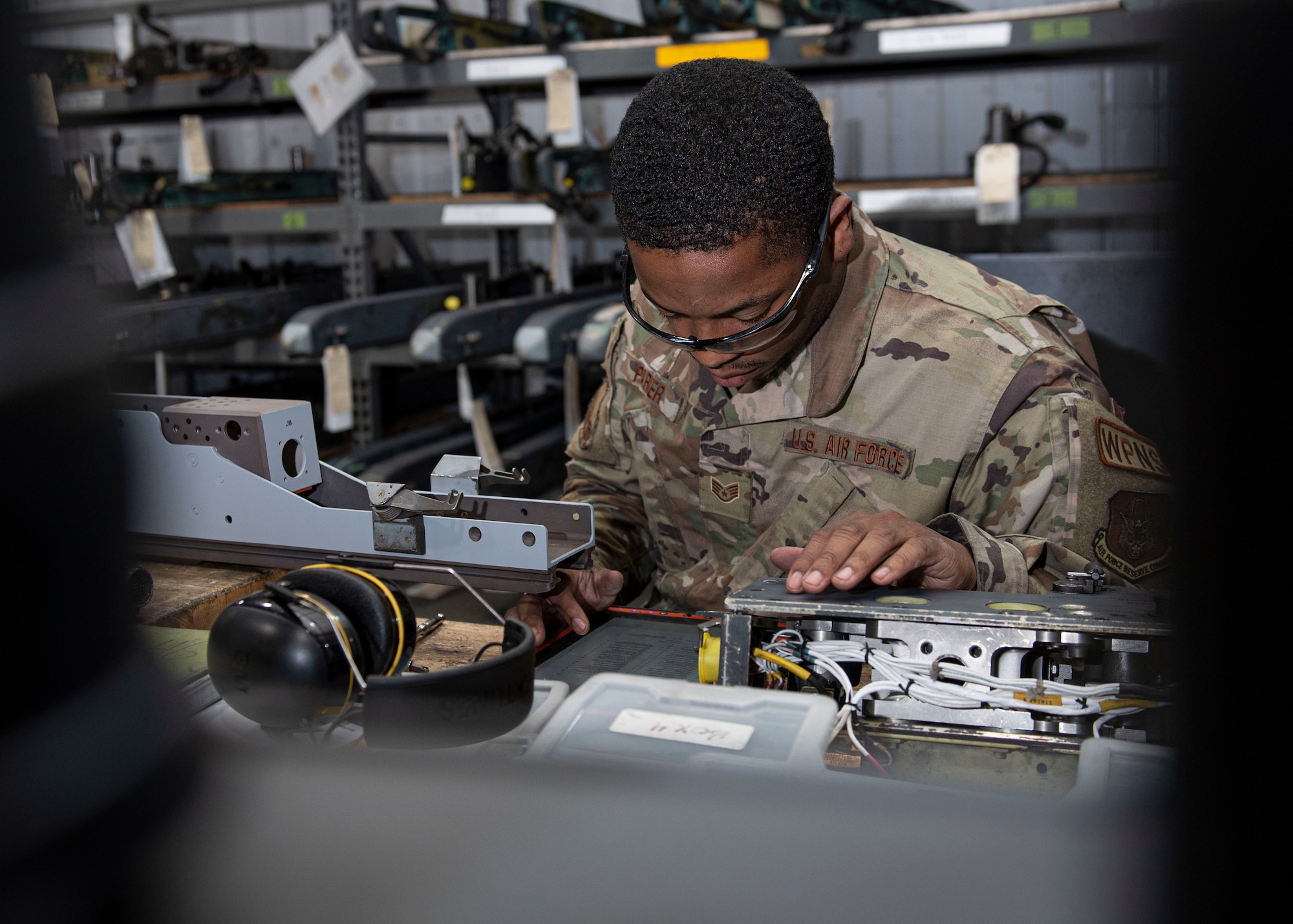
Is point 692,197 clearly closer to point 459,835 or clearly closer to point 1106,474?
point 1106,474

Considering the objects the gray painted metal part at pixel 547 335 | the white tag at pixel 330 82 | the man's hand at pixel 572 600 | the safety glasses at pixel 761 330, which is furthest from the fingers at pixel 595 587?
the white tag at pixel 330 82

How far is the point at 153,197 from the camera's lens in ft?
10.1

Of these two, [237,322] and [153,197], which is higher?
[153,197]

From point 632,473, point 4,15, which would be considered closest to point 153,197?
point 632,473

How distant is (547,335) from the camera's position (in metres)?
2.60

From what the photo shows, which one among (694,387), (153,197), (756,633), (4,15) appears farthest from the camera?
(153,197)

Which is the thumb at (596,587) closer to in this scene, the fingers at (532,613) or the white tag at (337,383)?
the fingers at (532,613)

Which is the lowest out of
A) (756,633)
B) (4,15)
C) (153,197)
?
(756,633)

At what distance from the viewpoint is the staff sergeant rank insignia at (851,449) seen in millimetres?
1251

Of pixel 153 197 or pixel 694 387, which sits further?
pixel 153 197

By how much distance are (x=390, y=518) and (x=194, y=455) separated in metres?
0.23

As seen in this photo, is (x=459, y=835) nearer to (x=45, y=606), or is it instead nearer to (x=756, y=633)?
(x=45, y=606)

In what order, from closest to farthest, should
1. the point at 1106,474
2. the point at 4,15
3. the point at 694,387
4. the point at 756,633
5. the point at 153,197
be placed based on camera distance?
1. the point at 4,15
2. the point at 756,633
3. the point at 1106,474
4. the point at 694,387
5. the point at 153,197

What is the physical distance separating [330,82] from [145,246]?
71 centimetres
